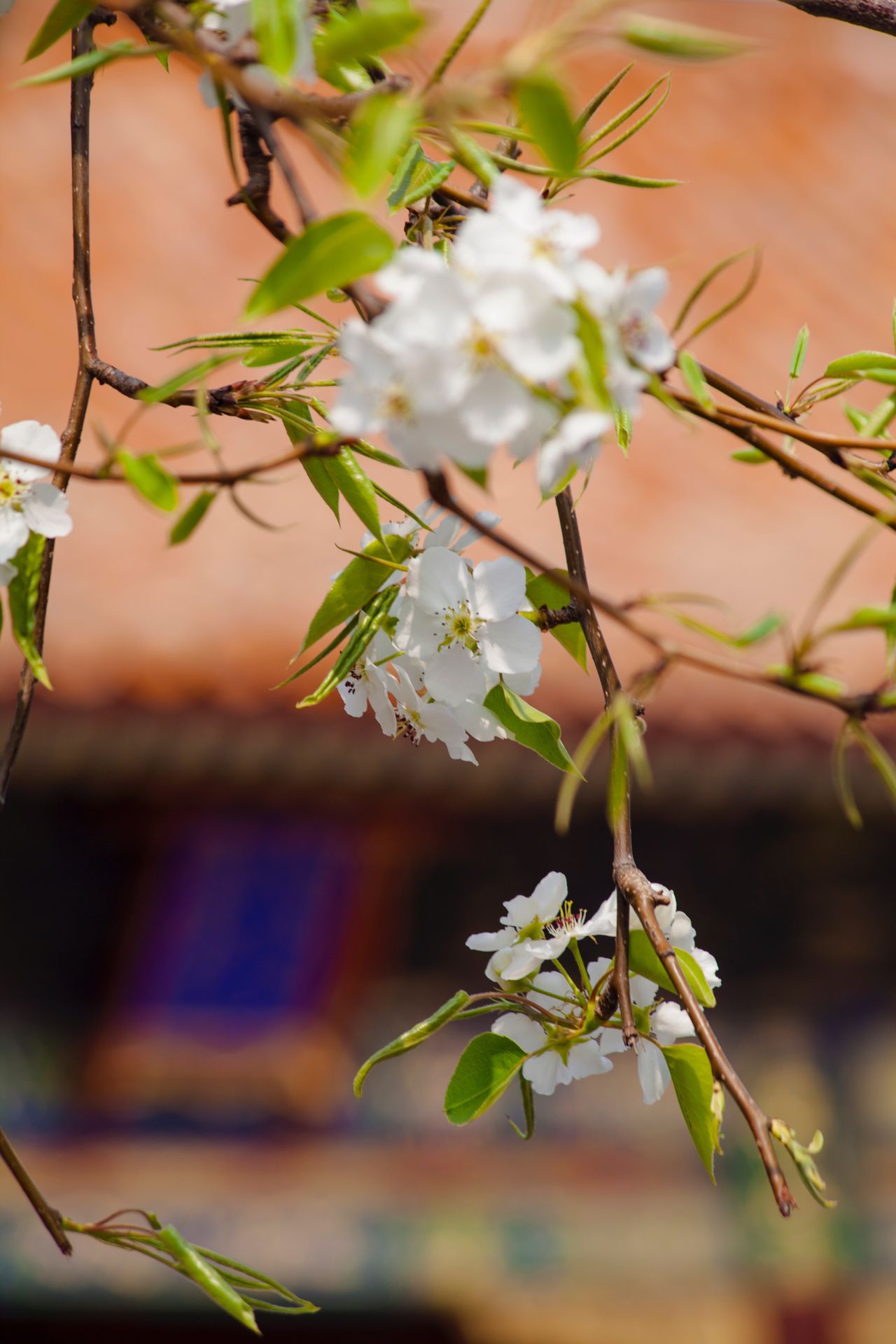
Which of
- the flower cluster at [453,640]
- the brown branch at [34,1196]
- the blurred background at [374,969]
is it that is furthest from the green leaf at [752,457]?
the blurred background at [374,969]

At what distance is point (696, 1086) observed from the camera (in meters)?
0.53

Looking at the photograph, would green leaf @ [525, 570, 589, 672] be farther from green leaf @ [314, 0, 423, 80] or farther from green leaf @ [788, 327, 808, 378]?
green leaf @ [314, 0, 423, 80]

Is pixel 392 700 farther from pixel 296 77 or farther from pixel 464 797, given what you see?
pixel 464 797

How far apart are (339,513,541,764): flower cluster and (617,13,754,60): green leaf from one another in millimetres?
210

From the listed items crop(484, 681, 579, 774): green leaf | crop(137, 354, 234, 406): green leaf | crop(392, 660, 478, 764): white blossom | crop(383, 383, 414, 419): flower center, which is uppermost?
crop(383, 383, 414, 419): flower center

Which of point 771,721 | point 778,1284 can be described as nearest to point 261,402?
point 771,721

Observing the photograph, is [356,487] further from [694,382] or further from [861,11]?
[861,11]

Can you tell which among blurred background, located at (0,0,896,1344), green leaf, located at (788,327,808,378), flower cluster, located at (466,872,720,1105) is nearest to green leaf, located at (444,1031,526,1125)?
flower cluster, located at (466,872,720,1105)

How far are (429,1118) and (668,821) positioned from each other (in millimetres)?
913

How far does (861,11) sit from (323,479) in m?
0.35

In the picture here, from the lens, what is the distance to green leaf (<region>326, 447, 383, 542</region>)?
0.53 metres

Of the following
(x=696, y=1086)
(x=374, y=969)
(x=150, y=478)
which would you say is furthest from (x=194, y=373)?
(x=374, y=969)

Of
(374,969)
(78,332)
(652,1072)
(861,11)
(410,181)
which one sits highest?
(861,11)

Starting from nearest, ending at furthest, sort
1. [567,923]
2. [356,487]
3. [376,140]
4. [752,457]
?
[376,140] → [752,457] → [356,487] → [567,923]
